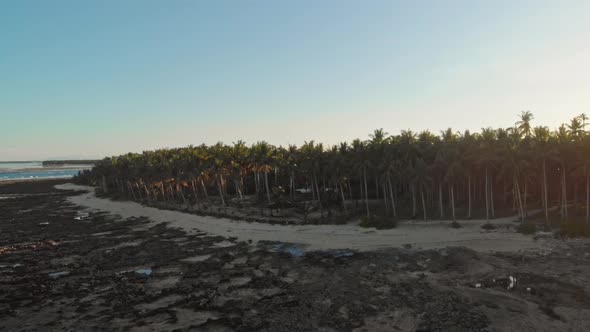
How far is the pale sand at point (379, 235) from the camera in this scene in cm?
4091

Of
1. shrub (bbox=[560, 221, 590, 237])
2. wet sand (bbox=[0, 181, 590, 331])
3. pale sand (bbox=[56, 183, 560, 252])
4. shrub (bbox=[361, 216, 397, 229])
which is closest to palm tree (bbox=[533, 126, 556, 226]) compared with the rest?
shrub (bbox=[560, 221, 590, 237])

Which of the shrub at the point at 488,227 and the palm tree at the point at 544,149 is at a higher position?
the palm tree at the point at 544,149


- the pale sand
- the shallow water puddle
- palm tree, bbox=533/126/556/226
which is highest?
palm tree, bbox=533/126/556/226

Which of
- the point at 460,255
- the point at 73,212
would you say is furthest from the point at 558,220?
the point at 73,212

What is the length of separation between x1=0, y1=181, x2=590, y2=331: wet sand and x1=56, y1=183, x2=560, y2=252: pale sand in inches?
75.7

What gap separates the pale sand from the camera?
4091cm

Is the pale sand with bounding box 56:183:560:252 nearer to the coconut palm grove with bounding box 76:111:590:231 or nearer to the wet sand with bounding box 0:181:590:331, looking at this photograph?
the wet sand with bounding box 0:181:590:331

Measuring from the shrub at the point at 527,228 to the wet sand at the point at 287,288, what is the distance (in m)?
3.45

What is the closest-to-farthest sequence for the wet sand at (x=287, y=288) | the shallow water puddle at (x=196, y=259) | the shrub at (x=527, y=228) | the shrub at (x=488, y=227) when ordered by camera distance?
the wet sand at (x=287, y=288) → the shallow water puddle at (x=196, y=259) → the shrub at (x=527, y=228) → the shrub at (x=488, y=227)

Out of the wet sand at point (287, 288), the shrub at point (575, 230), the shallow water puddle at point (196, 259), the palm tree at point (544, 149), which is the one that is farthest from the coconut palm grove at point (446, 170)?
the shallow water puddle at point (196, 259)

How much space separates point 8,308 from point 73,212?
6535 cm

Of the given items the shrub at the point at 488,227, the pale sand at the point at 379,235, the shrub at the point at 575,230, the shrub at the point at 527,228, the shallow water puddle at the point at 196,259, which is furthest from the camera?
the shrub at the point at 488,227

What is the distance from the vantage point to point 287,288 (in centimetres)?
2833

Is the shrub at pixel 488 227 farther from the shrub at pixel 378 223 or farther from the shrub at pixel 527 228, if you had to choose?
the shrub at pixel 378 223
